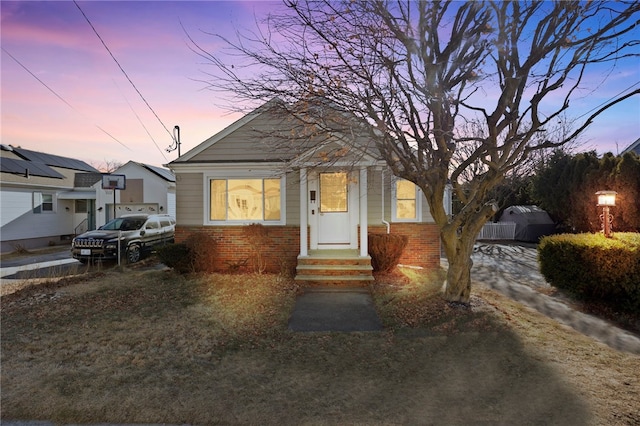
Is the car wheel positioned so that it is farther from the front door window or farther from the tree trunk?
the tree trunk

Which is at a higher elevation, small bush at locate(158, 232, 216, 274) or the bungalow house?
the bungalow house

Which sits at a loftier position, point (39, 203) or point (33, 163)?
point (33, 163)

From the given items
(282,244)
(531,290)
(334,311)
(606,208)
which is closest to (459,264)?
(334,311)

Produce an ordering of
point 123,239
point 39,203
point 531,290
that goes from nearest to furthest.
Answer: point 531,290 < point 123,239 < point 39,203

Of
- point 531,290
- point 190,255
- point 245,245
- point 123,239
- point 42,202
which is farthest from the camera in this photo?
point 42,202

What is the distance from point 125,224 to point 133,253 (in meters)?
1.45

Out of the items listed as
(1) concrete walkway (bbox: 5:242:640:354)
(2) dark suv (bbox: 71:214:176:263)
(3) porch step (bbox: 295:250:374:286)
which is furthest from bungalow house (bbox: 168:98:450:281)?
(2) dark suv (bbox: 71:214:176:263)

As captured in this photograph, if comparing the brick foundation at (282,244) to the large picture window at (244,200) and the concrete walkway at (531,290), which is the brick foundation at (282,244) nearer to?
the large picture window at (244,200)

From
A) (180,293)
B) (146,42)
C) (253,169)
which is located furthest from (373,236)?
(146,42)

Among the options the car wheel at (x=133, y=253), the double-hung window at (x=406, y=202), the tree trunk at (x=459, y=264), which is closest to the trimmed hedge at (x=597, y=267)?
the tree trunk at (x=459, y=264)

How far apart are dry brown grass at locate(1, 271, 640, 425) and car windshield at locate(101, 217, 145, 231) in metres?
5.90

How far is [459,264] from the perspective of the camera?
604cm

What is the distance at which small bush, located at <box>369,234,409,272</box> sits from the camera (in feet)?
28.2

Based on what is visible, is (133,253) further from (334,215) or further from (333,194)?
(333,194)
